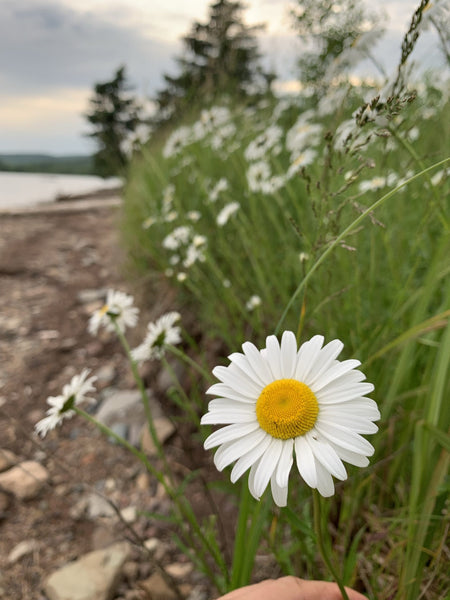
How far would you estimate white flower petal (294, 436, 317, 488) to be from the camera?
1.40ft

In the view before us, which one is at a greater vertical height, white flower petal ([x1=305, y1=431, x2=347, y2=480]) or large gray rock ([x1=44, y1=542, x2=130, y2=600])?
white flower petal ([x1=305, y1=431, x2=347, y2=480])

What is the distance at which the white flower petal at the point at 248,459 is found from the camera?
18.4 inches

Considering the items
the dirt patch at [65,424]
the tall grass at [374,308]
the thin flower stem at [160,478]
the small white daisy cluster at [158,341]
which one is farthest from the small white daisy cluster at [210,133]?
the thin flower stem at [160,478]

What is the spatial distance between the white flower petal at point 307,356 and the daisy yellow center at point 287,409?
0.04 ft

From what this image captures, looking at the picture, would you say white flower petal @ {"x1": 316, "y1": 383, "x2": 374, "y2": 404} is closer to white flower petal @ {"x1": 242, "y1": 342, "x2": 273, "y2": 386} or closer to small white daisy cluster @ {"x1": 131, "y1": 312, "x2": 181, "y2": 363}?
white flower petal @ {"x1": 242, "y1": 342, "x2": 273, "y2": 386}

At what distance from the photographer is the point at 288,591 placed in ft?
1.83

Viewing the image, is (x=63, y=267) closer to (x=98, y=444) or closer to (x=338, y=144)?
(x=98, y=444)

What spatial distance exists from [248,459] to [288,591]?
0.22 m

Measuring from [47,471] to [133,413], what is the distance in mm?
382

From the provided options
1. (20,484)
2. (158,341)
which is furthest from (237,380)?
(20,484)

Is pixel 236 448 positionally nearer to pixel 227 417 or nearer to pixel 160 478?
pixel 227 417

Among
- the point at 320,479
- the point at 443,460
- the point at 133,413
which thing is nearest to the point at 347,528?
the point at 443,460

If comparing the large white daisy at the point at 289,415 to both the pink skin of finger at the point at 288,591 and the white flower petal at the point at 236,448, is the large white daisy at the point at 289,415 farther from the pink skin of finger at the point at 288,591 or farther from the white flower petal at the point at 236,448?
the pink skin of finger at the point at 288,591

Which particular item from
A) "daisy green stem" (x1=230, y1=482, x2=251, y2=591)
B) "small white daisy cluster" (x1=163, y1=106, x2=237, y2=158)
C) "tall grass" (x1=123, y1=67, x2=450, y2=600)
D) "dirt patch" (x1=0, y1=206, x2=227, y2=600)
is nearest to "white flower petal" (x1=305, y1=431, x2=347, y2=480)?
"tall grass" (x1=123, y1=67, x2=450, y2=600)
